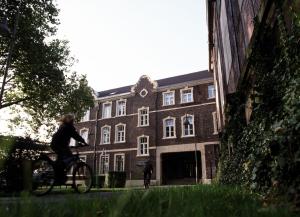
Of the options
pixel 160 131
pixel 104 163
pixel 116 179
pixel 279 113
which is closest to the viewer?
pixel 279 113

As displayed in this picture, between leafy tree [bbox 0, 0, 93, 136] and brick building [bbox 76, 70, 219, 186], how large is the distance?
40.4 ft

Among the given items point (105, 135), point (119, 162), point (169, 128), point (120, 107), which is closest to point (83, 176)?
point (169, 128)

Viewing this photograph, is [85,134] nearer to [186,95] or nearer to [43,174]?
[186,95]

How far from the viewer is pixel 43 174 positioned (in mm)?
6949

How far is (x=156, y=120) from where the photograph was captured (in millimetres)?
35625

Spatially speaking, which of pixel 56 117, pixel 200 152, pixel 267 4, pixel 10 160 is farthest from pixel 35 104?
pixel 267 4

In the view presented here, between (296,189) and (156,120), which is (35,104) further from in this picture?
(296,189)

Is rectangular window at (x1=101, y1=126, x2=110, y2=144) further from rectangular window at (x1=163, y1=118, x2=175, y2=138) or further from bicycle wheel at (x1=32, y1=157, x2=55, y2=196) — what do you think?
bicycle wheel at (x1=32, y1=157, x2=55, y2=196)

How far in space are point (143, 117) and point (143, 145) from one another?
11.5ft

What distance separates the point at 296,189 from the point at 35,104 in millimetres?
23131

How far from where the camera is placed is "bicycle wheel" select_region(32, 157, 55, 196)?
6879 mm

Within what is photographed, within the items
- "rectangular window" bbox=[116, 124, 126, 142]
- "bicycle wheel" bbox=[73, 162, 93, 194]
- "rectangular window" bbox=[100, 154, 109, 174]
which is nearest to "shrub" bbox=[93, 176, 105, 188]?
"bicycle wheel" bbox=[73, 162, 93, 194]

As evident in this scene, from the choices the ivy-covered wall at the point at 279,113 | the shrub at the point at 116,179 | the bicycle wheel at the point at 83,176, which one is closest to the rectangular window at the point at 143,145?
the shrub at the point at 116,179

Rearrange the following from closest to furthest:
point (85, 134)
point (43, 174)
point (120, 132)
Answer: point (43, 174) → point (120, 132) → point (85, 134)
